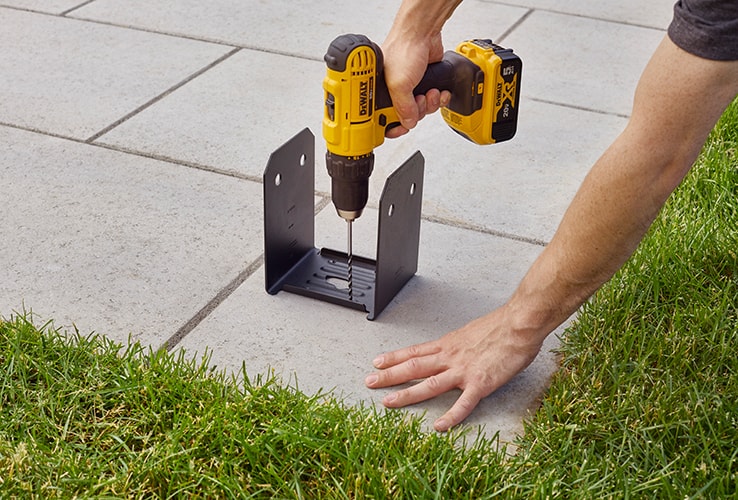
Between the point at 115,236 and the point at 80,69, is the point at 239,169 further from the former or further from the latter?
the point at 80,69

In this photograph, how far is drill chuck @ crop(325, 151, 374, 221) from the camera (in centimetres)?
282

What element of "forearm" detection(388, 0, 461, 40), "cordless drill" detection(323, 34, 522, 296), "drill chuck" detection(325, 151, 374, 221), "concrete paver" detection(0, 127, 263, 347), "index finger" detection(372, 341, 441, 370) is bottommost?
"concrete paver" detection(0, 127, 263, 347)

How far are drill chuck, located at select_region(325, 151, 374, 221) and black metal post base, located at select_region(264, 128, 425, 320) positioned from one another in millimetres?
91

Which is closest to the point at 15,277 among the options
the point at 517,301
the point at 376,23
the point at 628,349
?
the point at 517,301

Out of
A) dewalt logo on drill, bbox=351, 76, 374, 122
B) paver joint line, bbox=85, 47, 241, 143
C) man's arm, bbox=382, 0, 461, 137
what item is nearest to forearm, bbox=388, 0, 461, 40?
man's arm, bbox=382, 0, 461, 137

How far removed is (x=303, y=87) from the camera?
4.66 metres

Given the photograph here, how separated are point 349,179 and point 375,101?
26 centimetres

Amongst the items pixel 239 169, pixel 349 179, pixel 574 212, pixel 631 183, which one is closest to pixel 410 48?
pixel 349 179

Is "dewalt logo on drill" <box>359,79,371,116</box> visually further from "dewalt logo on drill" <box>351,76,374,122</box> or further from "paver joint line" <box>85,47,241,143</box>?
"paver joint line" <box>85,47,241,143</box>

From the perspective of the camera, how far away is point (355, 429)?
2.44 m

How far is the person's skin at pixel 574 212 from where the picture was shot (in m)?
2.12

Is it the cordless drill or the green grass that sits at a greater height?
the cordless drill

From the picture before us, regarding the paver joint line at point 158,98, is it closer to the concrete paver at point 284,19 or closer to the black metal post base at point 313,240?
the concrete paver at point 284,19

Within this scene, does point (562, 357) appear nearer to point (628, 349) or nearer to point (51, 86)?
point (628, 349)
